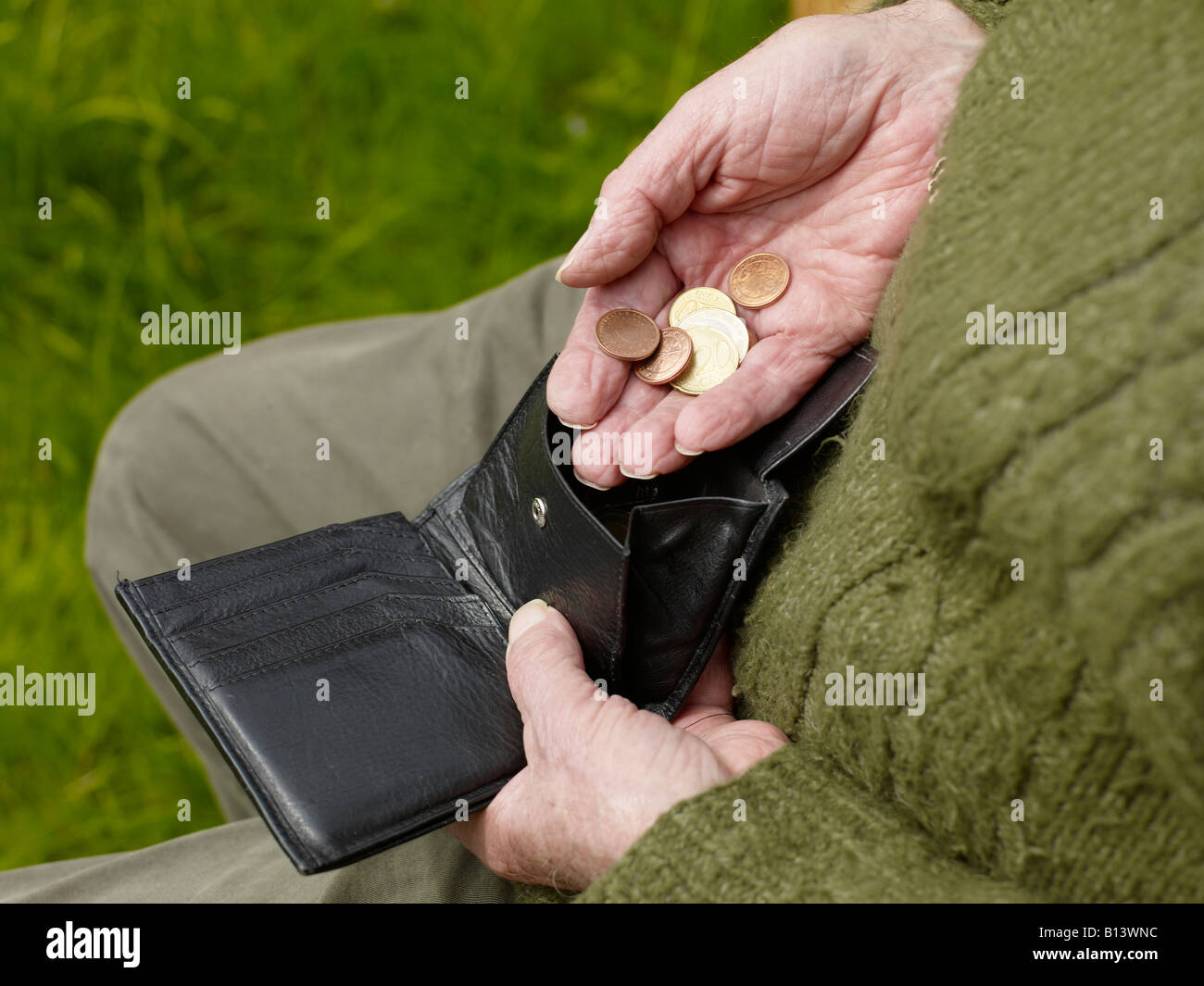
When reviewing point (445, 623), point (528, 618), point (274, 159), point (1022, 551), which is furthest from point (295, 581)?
point (274, 159)

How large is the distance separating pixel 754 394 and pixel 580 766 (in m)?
0.47

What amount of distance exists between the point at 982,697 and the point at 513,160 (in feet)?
7.36

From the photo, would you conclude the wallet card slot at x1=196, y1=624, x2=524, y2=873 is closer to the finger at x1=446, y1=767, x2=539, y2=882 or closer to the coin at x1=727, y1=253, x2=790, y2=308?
the finger at x1=446, y1=767, x2=539, y2=882

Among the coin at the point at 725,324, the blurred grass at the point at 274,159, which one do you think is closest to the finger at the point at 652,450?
the coin at the point at 725,324

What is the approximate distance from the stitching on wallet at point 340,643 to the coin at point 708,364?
396mm

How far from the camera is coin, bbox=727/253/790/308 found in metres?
1.32

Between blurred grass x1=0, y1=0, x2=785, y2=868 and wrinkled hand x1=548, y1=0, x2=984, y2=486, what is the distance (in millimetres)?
1389

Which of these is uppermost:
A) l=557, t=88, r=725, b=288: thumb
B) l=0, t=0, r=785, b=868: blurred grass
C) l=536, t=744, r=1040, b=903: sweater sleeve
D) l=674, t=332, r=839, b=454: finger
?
l=0, t=0, r=785, b=868: blurred grass

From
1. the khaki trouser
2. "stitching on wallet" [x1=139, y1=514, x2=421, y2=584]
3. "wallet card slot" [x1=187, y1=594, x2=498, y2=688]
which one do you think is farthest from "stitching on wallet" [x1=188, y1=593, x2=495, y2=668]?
the khaki trouser

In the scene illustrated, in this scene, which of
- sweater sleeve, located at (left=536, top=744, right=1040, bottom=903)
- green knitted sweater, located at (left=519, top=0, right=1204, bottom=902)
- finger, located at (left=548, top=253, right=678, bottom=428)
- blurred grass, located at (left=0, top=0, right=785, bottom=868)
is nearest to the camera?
green knitted sweater, located at (left=519, top=0, right=1204, bottom=902)

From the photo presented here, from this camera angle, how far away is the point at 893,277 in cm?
104

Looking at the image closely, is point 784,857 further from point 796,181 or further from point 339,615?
point 796,181
